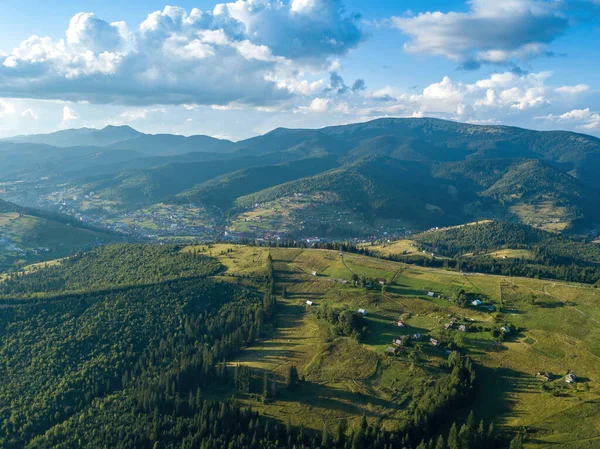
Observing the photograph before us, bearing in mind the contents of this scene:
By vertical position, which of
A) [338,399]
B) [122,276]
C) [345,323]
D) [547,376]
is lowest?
[338,399]

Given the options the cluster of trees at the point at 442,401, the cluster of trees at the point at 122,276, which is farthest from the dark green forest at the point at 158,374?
the cluster of trees at the point at 122,276

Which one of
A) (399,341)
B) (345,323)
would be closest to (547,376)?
(399,341)

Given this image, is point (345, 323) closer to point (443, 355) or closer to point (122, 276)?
point (443, 355)

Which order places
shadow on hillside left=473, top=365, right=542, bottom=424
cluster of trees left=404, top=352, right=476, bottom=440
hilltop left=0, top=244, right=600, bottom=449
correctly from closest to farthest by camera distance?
1. cluster of trees left=404, top=352, right=476, bottom=440
2. shadow on hillside left=473, top=365, right=542, bottom=424
3. hilltop left=0, top=244, right=600, bottom=449

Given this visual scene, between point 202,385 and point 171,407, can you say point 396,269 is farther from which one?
point 171,407

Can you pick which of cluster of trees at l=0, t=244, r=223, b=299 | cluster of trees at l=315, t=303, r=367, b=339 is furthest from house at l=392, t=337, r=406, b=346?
cluster of trees at l=0, t=244, r=223, b=299

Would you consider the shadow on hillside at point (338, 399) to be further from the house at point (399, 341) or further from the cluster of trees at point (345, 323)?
the cluster of trees at point (345, 323)

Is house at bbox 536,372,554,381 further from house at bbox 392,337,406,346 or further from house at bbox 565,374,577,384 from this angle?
house at bbox 392,337,406,346
